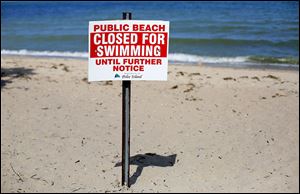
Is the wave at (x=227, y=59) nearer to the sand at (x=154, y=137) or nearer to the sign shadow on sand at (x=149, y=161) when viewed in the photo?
the sand at (x=154, y=137)

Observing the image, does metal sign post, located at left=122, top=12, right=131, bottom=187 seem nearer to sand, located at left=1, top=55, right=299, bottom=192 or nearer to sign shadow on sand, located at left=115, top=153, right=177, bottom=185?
sand, located at left=1, top=55, right=299, bottom=192

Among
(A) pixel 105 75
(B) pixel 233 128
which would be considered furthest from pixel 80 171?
(B) pixel 233 128

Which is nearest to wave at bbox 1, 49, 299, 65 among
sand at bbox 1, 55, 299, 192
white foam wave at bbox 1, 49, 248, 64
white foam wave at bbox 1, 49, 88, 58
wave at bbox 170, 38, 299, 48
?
white foam wave at bbox 1, 49, 248, 64

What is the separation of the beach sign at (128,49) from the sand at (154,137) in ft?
3.78

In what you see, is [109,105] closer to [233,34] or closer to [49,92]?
[49,92]

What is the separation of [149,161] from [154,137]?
2.71ft

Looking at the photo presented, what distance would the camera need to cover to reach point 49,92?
28.5 feet

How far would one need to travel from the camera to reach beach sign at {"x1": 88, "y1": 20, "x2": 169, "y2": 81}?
13.0 feet

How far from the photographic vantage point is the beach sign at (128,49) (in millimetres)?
3953

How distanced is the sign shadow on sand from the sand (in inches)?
0.4

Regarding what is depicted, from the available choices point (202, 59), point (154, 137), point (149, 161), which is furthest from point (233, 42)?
point (149, 161)

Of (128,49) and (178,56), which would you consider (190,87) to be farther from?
(178,56)

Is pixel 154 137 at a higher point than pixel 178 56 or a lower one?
lower

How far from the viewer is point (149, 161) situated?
17.0 ft
